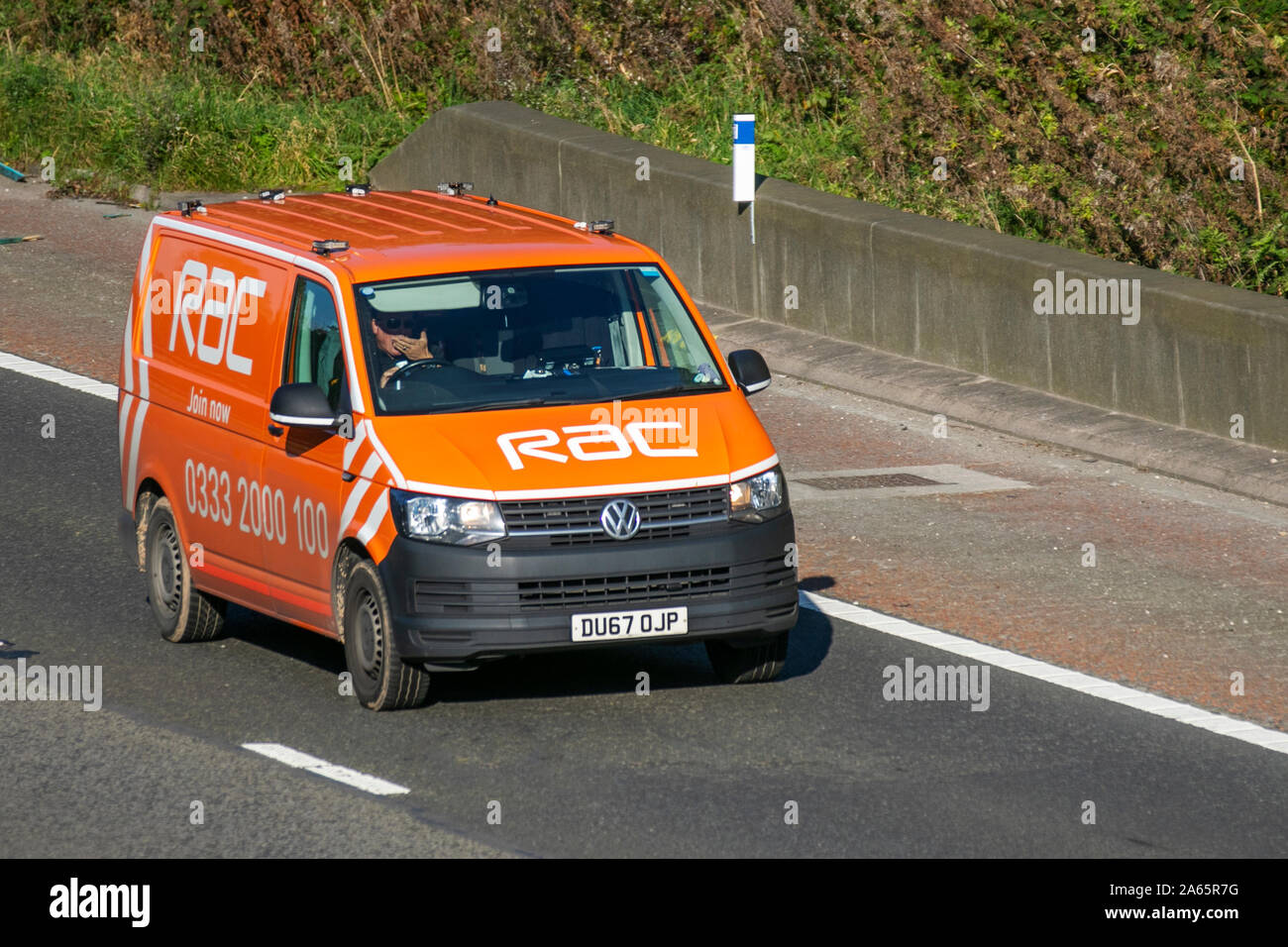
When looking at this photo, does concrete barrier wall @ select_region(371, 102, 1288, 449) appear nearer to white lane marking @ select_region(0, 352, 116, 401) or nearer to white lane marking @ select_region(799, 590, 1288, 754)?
white lane marking @ select_region(799, 590, 1288, 754)

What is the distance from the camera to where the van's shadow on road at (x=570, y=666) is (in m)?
9.38

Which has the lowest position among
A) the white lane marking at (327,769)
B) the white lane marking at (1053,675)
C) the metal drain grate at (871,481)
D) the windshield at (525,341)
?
the metal drain grate at (871,481)

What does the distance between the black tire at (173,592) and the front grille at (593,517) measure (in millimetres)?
2251

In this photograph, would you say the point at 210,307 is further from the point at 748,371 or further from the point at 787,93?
the point at 787,93

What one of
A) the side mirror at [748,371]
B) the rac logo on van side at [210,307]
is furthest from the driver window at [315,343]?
the side mirror at [748,371]

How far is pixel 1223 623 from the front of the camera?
34.5ft

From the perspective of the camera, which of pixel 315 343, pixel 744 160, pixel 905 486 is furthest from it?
pixel 744 160

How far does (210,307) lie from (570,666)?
230cm

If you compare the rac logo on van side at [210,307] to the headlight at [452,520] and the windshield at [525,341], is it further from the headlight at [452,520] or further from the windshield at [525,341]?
the headlight at [452,520]

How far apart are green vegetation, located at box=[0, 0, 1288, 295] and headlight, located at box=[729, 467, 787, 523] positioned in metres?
7.53

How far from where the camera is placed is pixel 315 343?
30.6ft

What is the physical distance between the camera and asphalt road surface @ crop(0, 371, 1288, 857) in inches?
294

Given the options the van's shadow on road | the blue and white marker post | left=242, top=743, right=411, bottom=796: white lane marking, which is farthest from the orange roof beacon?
the blue and white marker post

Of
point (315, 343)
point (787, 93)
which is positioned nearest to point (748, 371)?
point (315, 343)
